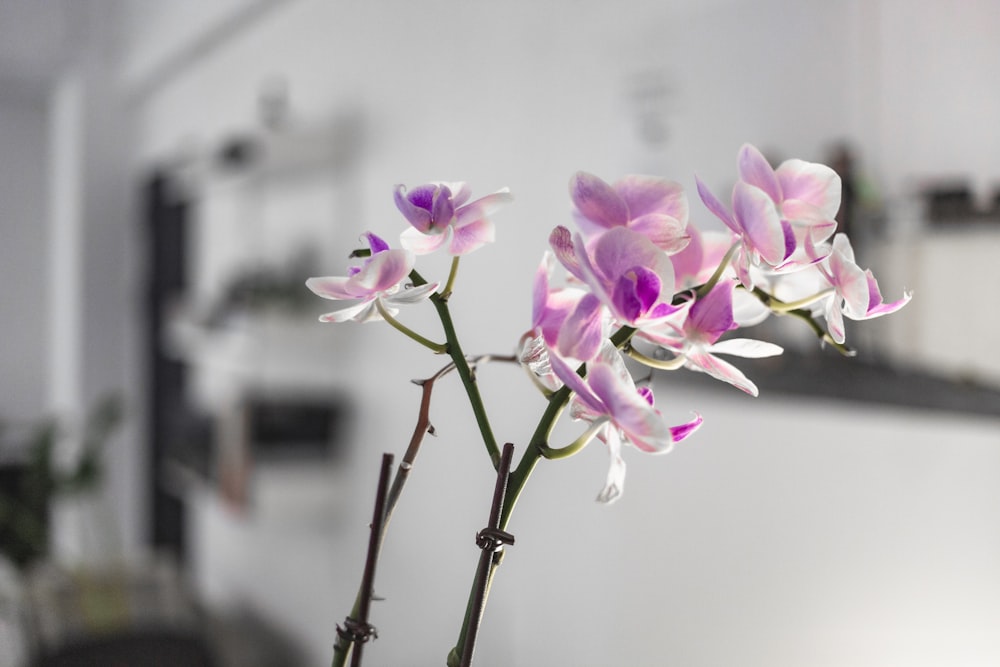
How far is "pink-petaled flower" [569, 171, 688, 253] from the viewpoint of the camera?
35cm

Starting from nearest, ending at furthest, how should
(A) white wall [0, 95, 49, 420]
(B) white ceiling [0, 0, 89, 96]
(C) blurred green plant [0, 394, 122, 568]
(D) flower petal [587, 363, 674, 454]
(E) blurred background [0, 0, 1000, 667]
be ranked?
(D) flower petal [587, 363, 674, 454]
(E) blurred background [0, 0, 1000, 667]
(C) blurred green plant [0, 394, 122, 568]
(B) white ceiling [0, 0, 89, 96]
(A) white wall [0, 95, 49, 420]

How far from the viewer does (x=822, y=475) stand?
3.83ft

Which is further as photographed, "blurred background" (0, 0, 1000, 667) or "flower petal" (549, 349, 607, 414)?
"blurred background" (0, 0, 1000, 667)

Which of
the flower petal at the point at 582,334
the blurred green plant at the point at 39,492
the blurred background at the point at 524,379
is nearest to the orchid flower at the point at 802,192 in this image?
the flower petal at the point at 582,334

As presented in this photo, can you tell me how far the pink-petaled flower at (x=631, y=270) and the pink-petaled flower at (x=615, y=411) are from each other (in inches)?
0.9

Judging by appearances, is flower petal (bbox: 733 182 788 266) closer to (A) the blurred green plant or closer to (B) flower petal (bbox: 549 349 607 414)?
(B) flower petal (bbox: 549 349 607 414)

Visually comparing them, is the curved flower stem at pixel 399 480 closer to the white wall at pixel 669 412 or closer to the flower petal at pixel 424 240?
the flower petal at pixel 424 240

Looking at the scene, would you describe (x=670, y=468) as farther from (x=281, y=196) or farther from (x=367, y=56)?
(x=281, y=196)

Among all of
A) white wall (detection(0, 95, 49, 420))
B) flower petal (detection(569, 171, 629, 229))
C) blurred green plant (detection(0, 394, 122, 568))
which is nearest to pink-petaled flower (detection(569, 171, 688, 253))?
flower petal (detection(569, 171, 629, 229))

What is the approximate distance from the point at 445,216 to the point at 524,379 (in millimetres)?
1379

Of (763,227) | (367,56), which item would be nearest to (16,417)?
(367,56)

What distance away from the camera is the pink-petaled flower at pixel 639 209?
35 centimetres

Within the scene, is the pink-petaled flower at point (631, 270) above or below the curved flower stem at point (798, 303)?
below

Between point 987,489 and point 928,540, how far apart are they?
0.10 metres
